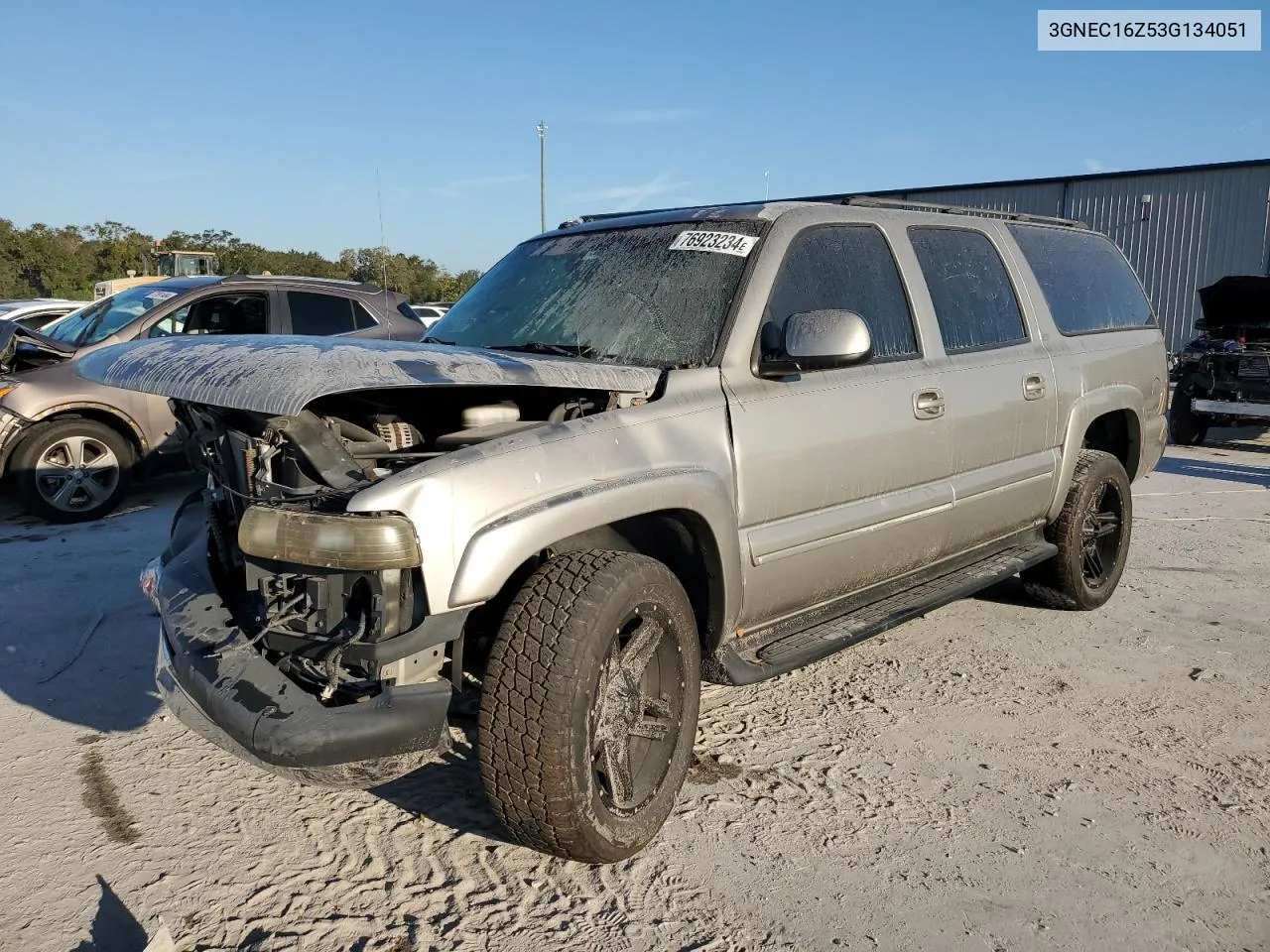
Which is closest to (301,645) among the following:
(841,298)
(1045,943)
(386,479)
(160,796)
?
(386,479)

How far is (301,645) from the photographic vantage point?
2.67 m

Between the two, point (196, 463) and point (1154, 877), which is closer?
point (1154, 877)

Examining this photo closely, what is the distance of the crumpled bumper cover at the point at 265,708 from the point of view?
2.44 meters

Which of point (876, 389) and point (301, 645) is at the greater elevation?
point (876, 389)

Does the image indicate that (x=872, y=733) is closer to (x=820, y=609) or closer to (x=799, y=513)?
(x=820, y=609)

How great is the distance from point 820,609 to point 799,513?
452 mm

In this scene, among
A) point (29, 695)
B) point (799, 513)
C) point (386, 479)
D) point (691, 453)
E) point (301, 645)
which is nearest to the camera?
point (386, 479)

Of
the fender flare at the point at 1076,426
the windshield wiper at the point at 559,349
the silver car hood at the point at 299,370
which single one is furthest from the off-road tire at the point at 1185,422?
the silver car hood at the point at 299,370

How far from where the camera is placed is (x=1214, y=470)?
9.74 meters

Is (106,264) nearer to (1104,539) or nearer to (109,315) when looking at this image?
(109,315)

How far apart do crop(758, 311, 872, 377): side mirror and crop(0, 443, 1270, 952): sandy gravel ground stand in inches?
54.1

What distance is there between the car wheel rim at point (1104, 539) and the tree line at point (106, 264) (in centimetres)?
2865

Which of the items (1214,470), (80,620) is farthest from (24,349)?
(1214,470)

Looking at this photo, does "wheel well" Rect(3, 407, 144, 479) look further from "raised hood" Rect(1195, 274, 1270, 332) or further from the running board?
"raised hood" Rect(1195, 274, 1270, 332)
